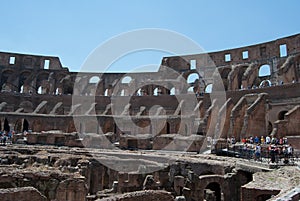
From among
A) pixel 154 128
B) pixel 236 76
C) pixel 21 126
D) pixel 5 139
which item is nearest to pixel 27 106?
pixel 21 126

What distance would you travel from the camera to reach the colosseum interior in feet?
39.8

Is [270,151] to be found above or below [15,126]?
below

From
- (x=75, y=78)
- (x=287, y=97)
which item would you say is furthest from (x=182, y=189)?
(x=75, y=78)

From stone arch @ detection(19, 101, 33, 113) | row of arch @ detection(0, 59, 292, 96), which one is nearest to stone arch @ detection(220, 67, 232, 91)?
row of arch @ detection(0, 59, 292, 96)

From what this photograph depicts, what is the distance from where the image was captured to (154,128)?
3203 centimetres

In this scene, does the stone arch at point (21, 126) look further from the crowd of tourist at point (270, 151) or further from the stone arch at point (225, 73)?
the crowd of tourist at point (270, 151)

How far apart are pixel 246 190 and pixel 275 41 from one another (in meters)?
31.7

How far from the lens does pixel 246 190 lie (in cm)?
877

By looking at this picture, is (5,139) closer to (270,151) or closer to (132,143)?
(132,143)

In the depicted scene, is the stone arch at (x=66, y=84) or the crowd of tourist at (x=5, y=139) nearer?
the crowd of tourist at (x=5, y=139)

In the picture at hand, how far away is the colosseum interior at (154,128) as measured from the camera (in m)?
12.1

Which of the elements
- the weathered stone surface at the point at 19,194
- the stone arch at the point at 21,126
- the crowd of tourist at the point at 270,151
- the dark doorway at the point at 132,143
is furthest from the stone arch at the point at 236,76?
the weathered stone surface at the point at 19,194

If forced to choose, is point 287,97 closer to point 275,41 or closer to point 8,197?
point 275,41

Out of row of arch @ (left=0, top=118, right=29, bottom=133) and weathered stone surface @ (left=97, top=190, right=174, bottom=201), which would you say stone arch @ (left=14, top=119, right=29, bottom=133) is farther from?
weathered stone surface @ (left=97, top=190, right=174, bottom=201)
